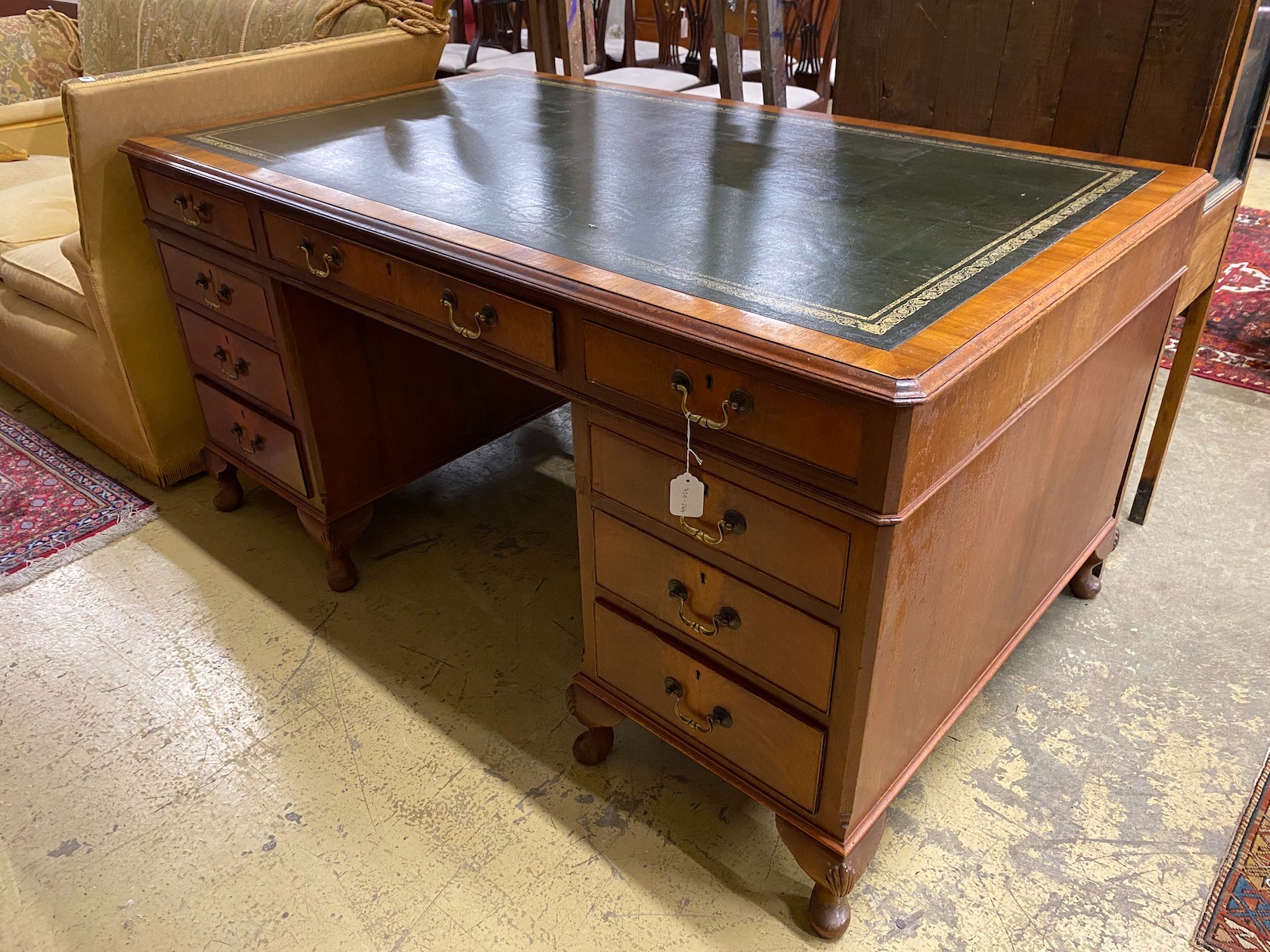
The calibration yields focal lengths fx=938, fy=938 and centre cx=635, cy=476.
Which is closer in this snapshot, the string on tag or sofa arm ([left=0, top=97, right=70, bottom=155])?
the string on tag

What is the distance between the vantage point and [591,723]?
1.44 meters

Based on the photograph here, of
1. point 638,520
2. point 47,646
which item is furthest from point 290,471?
point 638,520

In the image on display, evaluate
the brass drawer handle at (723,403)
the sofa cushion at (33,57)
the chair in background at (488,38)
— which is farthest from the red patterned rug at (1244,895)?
the chair in background at (488,38)

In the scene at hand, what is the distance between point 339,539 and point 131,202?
0.80 m

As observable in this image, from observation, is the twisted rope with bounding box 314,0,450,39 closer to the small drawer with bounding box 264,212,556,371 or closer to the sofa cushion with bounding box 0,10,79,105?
the small drawer with bounding box 264,212,556,371

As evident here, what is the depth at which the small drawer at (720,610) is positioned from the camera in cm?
108

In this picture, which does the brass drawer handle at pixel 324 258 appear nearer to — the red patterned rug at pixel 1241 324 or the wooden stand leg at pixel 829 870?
the wooden stand leg at pixel 829 870

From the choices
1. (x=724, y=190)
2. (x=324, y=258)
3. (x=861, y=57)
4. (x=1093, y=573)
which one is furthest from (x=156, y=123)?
(x=1093, y=573)

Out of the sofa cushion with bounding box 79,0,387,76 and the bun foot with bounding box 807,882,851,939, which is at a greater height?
the sofa cushion with bounding box 79,0,387,76

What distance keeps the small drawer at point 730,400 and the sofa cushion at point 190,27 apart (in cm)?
147

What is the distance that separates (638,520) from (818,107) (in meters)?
3.10

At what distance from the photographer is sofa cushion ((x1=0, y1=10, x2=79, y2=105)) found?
303 cm

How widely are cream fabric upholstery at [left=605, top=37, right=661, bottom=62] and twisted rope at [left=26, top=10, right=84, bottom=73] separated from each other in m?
2.42

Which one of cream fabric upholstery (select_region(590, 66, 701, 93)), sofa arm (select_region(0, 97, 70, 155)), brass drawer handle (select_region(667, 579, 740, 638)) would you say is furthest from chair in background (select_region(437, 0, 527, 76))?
brass drawer handle (select_region(667, 579, 740, 638))
